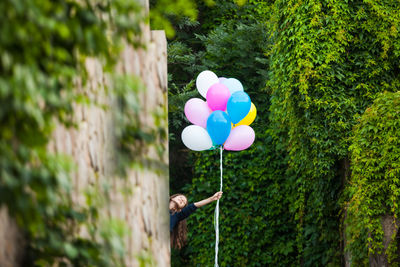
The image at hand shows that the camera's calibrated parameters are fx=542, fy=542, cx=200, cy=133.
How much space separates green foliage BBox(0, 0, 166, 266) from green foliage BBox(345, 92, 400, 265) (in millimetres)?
4206

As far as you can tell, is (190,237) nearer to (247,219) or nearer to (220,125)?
(247,219)

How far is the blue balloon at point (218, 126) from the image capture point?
17.4ft

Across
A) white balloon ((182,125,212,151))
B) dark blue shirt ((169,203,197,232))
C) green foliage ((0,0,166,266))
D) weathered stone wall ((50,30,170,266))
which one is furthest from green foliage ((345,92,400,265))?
green foliage ((0,0,166,266))

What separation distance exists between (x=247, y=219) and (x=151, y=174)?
6.26 m

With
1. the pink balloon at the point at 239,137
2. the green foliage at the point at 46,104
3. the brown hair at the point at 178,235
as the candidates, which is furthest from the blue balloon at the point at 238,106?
the green foliage at the point at 46,104

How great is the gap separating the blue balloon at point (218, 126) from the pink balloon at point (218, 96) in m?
0.14

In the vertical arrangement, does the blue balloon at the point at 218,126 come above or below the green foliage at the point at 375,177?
above

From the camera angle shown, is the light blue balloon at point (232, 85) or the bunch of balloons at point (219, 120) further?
the light blue balloon at point (232, 85)

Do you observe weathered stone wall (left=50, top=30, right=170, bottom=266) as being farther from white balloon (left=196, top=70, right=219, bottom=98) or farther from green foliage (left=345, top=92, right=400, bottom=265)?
green foliage (left=345, top=92, right=400, bottom=265)

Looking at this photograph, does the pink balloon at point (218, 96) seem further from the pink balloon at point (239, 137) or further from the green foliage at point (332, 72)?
Result: the green foliage at point (332, 72)

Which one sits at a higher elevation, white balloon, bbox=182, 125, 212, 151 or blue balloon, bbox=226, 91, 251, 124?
blue balloon, bbox=226, 91, 251, 124

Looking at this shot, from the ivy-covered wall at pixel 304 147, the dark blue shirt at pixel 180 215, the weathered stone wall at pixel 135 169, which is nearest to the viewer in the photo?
the weathered stone wall at pixel 135 169

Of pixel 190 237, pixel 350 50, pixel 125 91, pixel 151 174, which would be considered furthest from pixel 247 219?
pixel 125 91

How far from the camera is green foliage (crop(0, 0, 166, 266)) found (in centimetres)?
130
